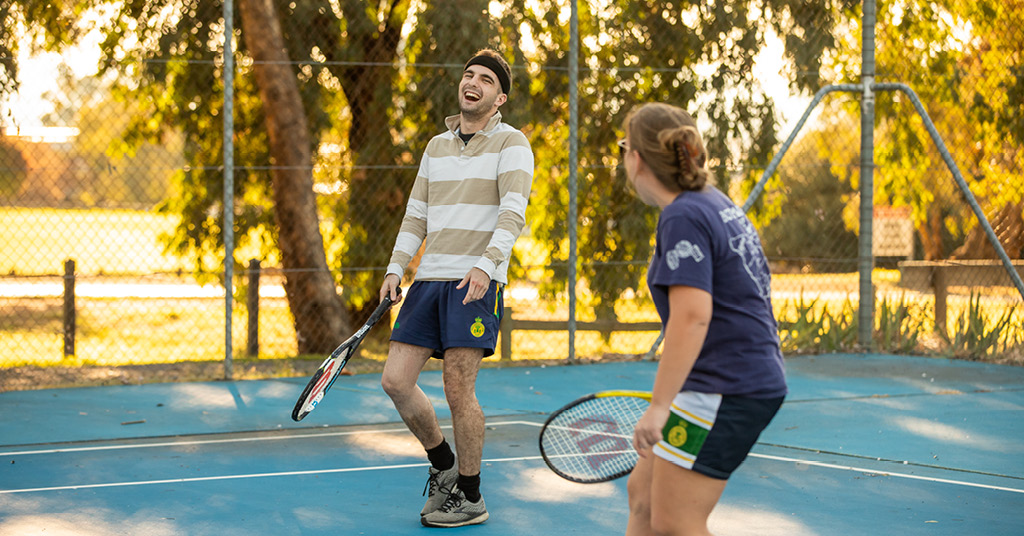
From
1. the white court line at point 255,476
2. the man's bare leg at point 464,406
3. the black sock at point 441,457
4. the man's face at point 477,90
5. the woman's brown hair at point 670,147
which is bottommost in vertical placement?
the white court line at point 255,476

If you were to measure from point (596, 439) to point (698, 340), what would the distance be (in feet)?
3.23

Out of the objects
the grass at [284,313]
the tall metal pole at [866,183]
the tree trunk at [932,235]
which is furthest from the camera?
the tree trunk at [932,235]

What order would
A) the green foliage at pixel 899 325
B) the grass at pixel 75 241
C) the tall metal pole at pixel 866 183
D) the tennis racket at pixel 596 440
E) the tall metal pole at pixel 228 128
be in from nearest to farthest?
the tennis racket at pixel 596 440
the tall metal pole at pixel 228 128
the grass at pixel 75 241
the tall metal pole at pixel 866 183
the green foliage at pixel 899 325

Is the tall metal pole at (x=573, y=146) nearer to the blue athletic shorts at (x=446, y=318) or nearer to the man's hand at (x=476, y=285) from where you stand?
the blue athletic shorts at (x=446, y=318)

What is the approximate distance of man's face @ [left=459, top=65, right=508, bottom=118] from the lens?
4637mm

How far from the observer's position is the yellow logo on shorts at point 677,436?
9.37 feet

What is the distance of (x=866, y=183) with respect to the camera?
10109 millimetres

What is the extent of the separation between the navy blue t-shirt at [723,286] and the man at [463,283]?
1.73 metres

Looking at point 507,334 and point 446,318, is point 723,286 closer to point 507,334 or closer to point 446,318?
point 446,318

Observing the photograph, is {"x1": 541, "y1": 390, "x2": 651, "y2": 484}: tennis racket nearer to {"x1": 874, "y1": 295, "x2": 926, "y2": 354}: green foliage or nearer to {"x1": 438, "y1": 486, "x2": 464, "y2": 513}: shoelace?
{"x1": 438, "y1": 486, "x2": 464, "y2": 513}: shoelace

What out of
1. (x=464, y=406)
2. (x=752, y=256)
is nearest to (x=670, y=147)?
(x=752, y=256)

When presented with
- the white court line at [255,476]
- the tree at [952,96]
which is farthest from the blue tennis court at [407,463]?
the tree at [952,96]

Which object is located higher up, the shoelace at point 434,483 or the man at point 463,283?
the man at point 463,283

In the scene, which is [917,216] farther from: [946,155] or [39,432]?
[39,432]
